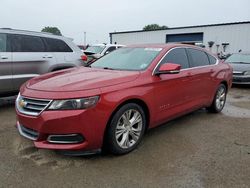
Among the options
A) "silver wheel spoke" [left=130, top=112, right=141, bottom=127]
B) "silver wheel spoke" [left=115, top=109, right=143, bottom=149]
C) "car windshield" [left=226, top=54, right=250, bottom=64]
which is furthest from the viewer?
"car windshield" [left=226, top=54, right=250, bottom=64]

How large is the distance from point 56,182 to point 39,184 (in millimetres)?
179

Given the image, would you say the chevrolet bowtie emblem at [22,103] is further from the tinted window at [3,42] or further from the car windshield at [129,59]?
the tinted window at [3,42]

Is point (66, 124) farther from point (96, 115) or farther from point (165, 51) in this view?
point (165, 51)

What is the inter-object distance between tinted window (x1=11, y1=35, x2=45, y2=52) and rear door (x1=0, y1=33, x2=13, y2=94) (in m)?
0.15

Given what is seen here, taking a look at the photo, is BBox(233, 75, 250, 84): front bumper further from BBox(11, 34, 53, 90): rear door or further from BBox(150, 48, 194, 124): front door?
BBox(11, 34, 53, 90): rear door

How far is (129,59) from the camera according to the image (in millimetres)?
4621

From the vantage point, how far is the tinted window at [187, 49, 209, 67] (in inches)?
204

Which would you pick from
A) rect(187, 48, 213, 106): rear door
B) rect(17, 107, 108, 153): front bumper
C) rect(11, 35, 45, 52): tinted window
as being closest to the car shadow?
rect(17, 107, 108, 153): front bumper

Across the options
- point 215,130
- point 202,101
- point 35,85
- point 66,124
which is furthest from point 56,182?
point 202,101

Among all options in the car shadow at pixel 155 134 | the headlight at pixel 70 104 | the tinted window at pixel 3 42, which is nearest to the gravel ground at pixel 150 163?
the car shadow at pixel 155 134

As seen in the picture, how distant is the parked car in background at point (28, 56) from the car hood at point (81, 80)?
211 centimetres

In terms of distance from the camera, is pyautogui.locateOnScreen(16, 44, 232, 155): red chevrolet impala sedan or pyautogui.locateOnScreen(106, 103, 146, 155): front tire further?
pyautogui.locateOnScreen(106, 103, 146, 155): front tire

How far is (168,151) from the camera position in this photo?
12.9 ft

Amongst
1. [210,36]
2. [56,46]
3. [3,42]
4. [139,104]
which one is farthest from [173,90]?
[210,36]
